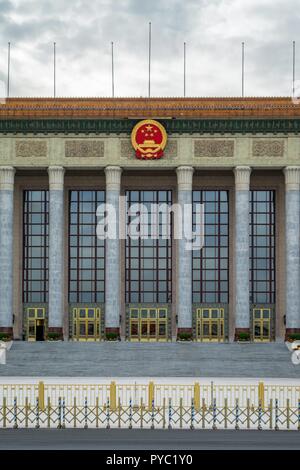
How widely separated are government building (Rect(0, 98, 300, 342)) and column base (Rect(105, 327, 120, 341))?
72mm

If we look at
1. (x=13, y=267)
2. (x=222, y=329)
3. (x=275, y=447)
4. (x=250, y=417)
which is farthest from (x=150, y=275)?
(x=275, y=447)

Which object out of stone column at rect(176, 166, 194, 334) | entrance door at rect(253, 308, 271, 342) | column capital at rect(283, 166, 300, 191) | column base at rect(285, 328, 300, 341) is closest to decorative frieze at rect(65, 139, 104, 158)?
stone column at rect(176, 166, 194, 334)

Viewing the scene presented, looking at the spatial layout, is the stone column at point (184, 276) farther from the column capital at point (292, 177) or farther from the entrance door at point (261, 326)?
the column capital at point (292, 177)

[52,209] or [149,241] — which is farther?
[149,241]

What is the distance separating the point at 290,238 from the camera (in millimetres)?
52594

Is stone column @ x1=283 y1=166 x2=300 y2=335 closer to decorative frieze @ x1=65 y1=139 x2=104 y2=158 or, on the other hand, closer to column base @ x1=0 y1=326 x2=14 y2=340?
decorative frieze @ x1=65 y1=139 x2=104 y2=158

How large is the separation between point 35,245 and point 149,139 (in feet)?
40.5

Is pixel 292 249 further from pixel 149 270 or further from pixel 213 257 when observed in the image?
pixel 149 270

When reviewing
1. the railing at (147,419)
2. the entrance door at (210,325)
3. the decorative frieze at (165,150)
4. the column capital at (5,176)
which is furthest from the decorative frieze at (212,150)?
the railing at (147,419)

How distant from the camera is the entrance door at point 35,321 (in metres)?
56.9

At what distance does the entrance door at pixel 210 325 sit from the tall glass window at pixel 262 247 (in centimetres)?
279

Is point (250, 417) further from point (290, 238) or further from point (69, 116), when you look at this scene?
point (69, 116)

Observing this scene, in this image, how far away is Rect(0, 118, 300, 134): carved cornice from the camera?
5281 cm

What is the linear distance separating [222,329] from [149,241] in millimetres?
8589
